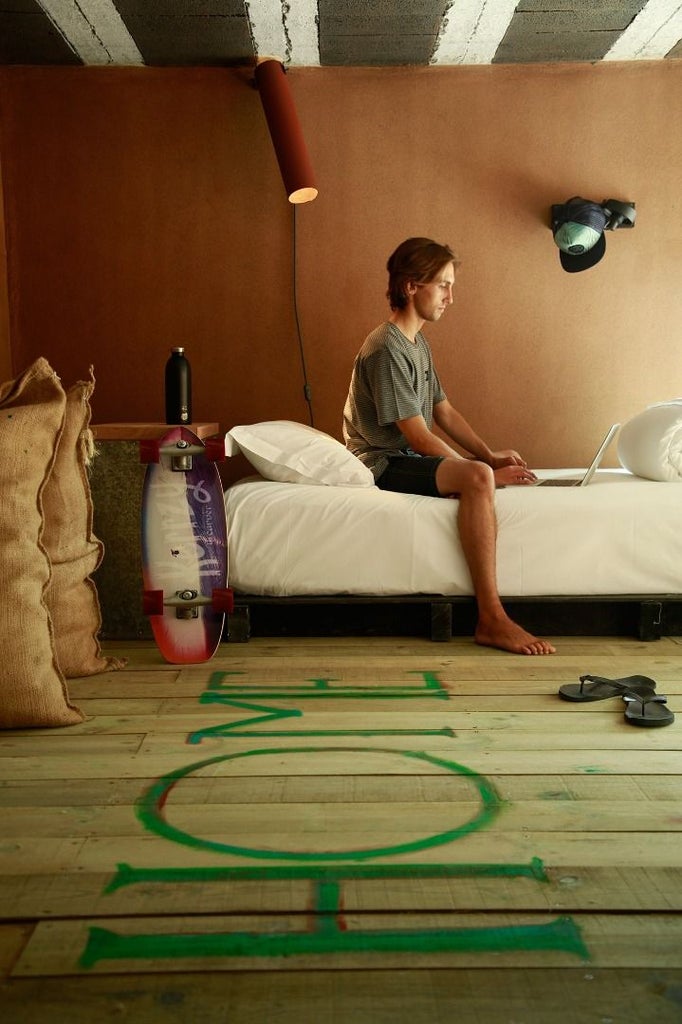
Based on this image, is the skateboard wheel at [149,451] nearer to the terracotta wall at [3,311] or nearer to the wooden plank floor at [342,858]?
the wooden plank floor at [342,858]

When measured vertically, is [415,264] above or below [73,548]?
above

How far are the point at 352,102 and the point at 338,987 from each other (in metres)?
3.53

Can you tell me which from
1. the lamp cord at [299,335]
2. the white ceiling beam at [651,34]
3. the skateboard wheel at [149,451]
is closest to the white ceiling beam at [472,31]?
the white ceiling beam at [651,34]

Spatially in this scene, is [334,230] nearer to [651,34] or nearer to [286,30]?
[286,30]

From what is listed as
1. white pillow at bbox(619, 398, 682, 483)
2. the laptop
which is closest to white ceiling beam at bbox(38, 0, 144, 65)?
the laptop

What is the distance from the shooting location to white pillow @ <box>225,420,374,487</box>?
9.66ft

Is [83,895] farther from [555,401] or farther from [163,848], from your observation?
[555,401]

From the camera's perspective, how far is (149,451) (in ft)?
8.79

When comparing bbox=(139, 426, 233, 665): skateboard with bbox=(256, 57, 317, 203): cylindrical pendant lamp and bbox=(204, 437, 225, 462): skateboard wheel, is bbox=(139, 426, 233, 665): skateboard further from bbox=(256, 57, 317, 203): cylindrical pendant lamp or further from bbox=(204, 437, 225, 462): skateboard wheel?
bbox=(256, 57, 317, 203): cylindrical pendant lamp

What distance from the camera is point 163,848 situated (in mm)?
1504

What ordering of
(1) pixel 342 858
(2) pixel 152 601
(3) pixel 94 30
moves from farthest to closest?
(3) pixel 94 30 < (2) pixel 152 601 < (1) pixel 342 858

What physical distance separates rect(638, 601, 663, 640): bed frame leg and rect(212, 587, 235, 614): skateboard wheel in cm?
128

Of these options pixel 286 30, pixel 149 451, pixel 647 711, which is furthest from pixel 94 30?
pixel 647 711

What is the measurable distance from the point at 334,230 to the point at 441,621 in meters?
1.85
